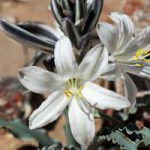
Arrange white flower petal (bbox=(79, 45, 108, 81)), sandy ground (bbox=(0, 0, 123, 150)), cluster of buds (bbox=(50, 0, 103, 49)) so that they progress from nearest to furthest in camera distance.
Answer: white flower petal (bbox=(79, 45, 108, 81)) < cluster of buds (bbox=(50, 0, 103, 49)) < sandy ground (bbox=(0, 0, 123, 150))

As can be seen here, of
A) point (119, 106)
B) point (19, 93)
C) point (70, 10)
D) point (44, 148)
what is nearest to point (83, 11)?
point (70, 10)

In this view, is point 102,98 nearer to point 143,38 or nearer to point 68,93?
point 68,93

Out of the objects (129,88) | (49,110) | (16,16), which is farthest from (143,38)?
(16,16)

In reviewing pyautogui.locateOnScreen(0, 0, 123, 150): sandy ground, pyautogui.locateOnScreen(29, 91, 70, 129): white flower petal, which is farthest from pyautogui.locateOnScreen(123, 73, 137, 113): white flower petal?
pyautogui.locateOnScreen(0, 0, 123, 150): sandy ground

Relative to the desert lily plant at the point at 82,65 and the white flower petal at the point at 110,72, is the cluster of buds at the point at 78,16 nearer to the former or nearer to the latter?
the desert lily plant at the point at 82,65

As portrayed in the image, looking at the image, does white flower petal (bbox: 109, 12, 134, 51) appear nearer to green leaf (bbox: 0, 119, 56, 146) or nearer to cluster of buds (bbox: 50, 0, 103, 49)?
cluster of buds (bbox: 50, 0, 103, 49)

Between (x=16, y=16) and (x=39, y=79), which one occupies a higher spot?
(x=39, y=79)

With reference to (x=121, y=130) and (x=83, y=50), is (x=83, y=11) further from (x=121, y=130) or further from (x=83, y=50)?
(x=121, y=130)
